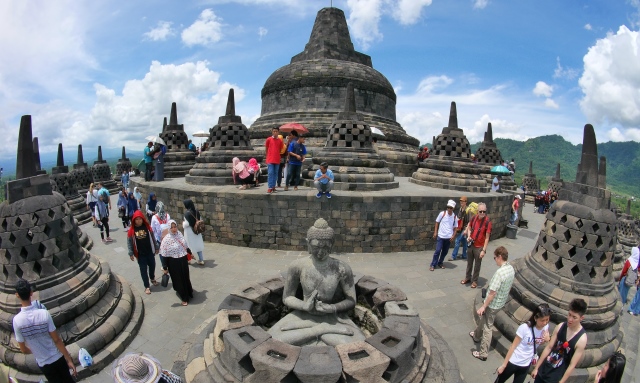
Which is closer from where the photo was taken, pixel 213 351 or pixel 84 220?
pixel 213 351

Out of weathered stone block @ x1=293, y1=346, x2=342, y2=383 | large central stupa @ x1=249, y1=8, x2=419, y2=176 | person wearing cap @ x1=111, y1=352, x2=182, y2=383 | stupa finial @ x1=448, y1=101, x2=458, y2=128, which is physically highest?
large central stupa @ x1=249, y1=8, x2=419, y2=176

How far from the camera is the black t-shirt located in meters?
5.32

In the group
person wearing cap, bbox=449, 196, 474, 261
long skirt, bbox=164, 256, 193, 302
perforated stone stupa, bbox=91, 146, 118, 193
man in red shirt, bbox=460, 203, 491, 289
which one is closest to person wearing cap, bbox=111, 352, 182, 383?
long skirt, bbox=164, 256, 193, 302

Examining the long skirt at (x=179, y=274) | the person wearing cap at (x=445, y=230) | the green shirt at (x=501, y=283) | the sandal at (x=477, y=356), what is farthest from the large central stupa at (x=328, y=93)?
the sandal at (x=477, y=356)

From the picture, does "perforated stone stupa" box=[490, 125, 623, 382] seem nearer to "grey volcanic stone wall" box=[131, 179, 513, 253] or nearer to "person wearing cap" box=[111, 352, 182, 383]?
"grey volcanic stone wall" box=[131, 179, 513, 253]

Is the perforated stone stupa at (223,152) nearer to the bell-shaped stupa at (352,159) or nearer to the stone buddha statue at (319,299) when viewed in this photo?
the bell-shaped stupa at (352,159)

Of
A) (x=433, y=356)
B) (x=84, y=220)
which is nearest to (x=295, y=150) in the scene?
(x=433, y=356)

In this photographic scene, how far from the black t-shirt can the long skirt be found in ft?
1.40

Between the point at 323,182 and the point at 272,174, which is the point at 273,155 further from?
the point at 323,182

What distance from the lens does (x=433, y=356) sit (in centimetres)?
334

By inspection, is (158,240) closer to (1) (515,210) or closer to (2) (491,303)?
(2) (491,303)

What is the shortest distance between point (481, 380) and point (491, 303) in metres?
0.93

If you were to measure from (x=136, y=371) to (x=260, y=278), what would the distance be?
434 centimetres

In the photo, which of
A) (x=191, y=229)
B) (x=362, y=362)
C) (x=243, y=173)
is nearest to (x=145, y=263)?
(x=191, y=229)
